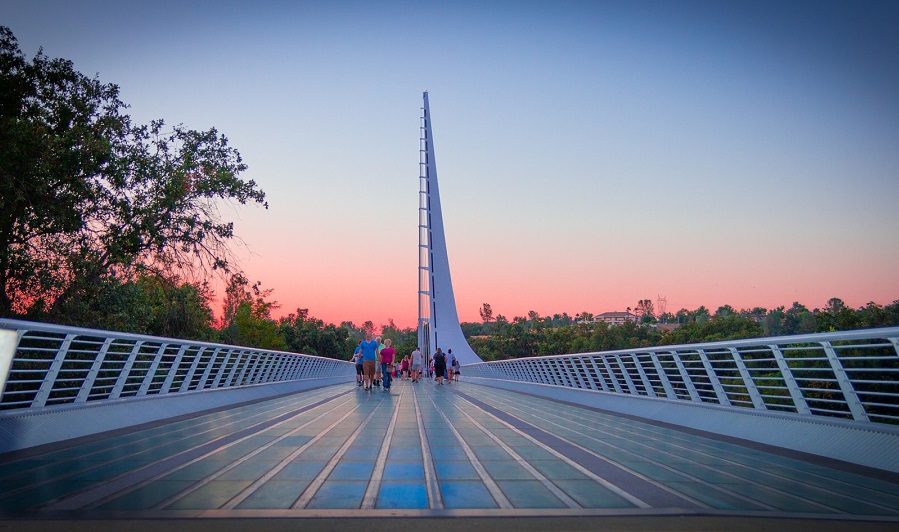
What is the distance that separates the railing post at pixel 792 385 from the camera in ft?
26.3

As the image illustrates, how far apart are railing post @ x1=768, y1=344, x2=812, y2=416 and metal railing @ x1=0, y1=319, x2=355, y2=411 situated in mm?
8174

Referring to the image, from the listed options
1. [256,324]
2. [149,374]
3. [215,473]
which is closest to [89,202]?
[149,374]

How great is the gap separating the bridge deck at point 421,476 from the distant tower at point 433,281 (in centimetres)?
5382

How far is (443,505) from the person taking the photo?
4.68 meters

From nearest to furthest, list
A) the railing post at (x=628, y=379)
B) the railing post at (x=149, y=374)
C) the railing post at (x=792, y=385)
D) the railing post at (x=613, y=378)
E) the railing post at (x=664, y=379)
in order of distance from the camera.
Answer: the railing post at (x=792, y=385) → the railing post at (x=149, y=374) → the railing post at (x=664, y=379) → the railing post at (x=628, y=379) → the railing post at (x=613, y=378)

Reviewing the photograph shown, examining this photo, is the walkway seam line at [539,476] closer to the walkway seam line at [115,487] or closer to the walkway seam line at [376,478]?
the walkway seam line at [376,478]

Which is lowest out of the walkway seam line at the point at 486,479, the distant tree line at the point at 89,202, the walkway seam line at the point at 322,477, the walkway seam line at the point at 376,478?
the walkway seam line at the point at 486,479

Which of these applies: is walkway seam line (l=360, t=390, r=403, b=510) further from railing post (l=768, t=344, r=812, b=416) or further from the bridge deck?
railing post (l=768, t=344, r=812, b=416)

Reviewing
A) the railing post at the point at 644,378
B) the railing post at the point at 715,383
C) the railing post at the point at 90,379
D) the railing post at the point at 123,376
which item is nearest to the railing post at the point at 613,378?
the railing post at the point at 644,378

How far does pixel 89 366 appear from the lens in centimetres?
1183

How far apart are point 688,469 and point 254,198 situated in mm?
15827

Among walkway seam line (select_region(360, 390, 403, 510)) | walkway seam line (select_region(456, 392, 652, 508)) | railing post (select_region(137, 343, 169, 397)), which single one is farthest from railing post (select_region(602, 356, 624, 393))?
railing post (select_region(137, 343, 169, 397))

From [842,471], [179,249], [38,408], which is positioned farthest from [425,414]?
[179,249]

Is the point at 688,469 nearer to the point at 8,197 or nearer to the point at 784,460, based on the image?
the point at 784,460
